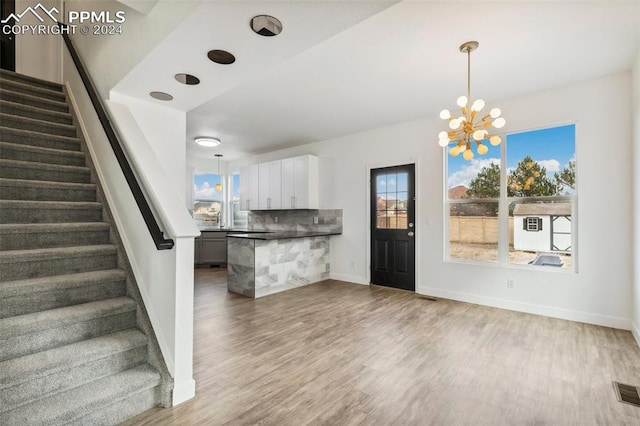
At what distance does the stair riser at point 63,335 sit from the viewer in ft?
5.67

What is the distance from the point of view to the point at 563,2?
7.39 feet

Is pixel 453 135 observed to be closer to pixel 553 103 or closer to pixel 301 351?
pixel 553 103

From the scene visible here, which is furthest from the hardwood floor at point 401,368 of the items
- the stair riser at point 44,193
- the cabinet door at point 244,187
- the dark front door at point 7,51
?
the dark front door at point 7,51

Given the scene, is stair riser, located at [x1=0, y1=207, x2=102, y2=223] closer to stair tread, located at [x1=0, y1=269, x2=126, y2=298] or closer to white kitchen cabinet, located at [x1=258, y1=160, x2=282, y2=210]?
stair tread, located at [x1=0, y1=269, x2=126, y2=298]

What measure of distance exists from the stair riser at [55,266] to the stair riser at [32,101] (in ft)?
7.32

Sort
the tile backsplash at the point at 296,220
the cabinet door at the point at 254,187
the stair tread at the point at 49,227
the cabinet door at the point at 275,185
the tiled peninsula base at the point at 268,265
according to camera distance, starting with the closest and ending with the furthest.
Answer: the stair tread at the point at 49,227, the tiled peninsula base at the point at 268,265, the tile backsplash at the point at 296,220, the cabinet door at the point at 275,185, the cabinet door at the point at 254,187

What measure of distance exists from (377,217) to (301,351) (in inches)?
126

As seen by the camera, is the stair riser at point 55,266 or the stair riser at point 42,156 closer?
the stair riser at point 55,266

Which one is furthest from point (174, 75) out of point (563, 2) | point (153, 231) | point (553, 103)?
point (553, 103)

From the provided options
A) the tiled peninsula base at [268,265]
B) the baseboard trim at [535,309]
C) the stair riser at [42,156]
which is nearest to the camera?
the stair riser at [42,156]

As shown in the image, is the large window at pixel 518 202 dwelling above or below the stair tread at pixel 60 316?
above

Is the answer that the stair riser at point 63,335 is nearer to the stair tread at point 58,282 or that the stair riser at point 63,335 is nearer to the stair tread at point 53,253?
the stair tread at point 58,282

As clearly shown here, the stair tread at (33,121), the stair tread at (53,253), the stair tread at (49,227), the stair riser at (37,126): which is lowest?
the stair tread at (53,253)

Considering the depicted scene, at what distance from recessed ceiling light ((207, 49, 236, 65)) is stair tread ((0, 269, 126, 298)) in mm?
1726
